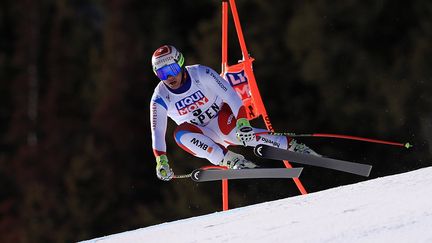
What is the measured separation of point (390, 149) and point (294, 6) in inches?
244

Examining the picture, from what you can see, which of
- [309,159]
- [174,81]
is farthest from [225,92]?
[309,159]

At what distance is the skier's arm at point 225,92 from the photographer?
301 inches

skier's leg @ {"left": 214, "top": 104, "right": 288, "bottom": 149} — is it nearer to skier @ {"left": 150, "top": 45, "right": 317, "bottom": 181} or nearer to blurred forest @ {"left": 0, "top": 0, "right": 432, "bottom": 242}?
skier @ {"left": 150, "top": 45, "right": 317, "bottom": 181}

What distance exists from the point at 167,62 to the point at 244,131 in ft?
2.59

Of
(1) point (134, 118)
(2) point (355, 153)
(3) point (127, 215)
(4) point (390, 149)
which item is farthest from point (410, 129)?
(1) point (134, 118)

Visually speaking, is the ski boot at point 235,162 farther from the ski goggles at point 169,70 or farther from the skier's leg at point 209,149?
the ski goggles at point 169,70

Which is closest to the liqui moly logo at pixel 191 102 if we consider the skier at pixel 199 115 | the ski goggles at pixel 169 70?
the skier at pixel 199 115

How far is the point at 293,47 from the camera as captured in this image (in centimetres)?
2167

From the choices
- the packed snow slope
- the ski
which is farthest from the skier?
the packed snow slope

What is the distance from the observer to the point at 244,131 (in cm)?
752

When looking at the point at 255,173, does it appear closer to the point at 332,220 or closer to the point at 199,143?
the point at 199,143

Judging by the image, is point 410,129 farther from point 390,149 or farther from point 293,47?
point 293,47

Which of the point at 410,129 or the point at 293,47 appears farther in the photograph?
the point at 293,47

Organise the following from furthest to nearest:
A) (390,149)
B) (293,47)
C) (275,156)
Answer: (293,47)
(390,149)
(275,156)
